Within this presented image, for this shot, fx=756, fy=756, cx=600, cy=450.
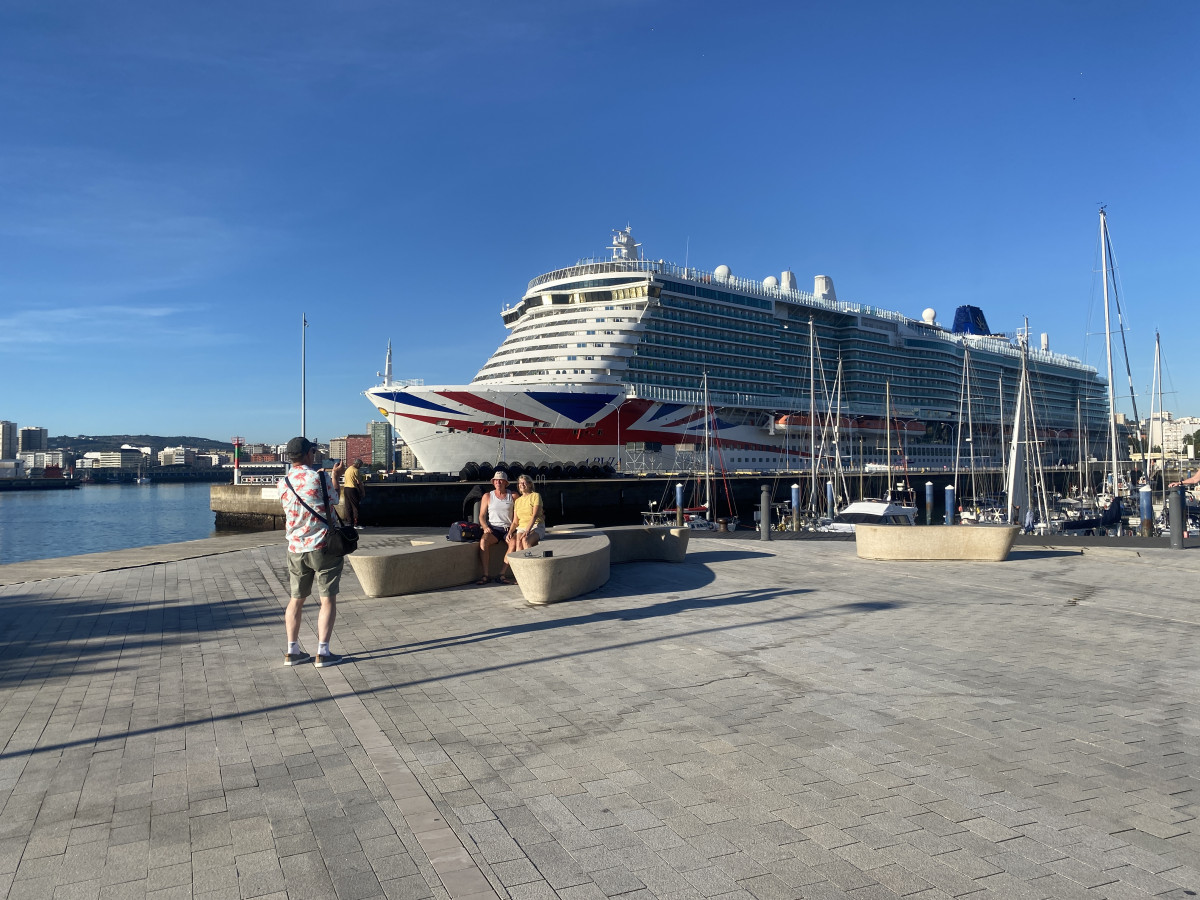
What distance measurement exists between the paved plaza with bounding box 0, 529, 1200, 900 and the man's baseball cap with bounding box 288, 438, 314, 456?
1677 millimetres

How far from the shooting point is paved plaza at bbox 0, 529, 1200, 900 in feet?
9.29

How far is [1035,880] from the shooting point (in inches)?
108

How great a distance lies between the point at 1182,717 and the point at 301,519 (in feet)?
20.1

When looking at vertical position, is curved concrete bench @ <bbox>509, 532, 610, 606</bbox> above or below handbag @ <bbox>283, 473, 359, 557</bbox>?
below

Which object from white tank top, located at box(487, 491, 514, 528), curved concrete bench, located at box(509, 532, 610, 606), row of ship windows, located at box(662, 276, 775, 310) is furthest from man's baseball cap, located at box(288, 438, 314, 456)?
row of ship windows, located at box(662, 276, 775, 310)

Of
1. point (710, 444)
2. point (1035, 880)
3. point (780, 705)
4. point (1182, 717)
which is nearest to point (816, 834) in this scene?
point (1035, 880)

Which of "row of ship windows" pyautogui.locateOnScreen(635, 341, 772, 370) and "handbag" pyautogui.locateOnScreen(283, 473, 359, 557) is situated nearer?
"handbag" pyautogui.locateOnScreen(283, 473, 359, 557)

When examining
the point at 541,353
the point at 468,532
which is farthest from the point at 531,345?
the point at 468,532

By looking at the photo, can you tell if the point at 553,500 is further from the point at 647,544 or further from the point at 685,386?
the point at 647,544

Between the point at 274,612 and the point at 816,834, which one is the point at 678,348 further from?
the point at 816,834

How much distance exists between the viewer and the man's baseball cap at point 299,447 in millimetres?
5805

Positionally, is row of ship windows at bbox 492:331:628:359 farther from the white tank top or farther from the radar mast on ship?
the white tank top

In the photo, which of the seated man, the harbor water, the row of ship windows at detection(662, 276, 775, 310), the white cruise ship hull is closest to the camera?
the seated man

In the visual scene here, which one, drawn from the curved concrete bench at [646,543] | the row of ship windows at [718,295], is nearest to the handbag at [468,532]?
the curved concrete bench at [646,543]
